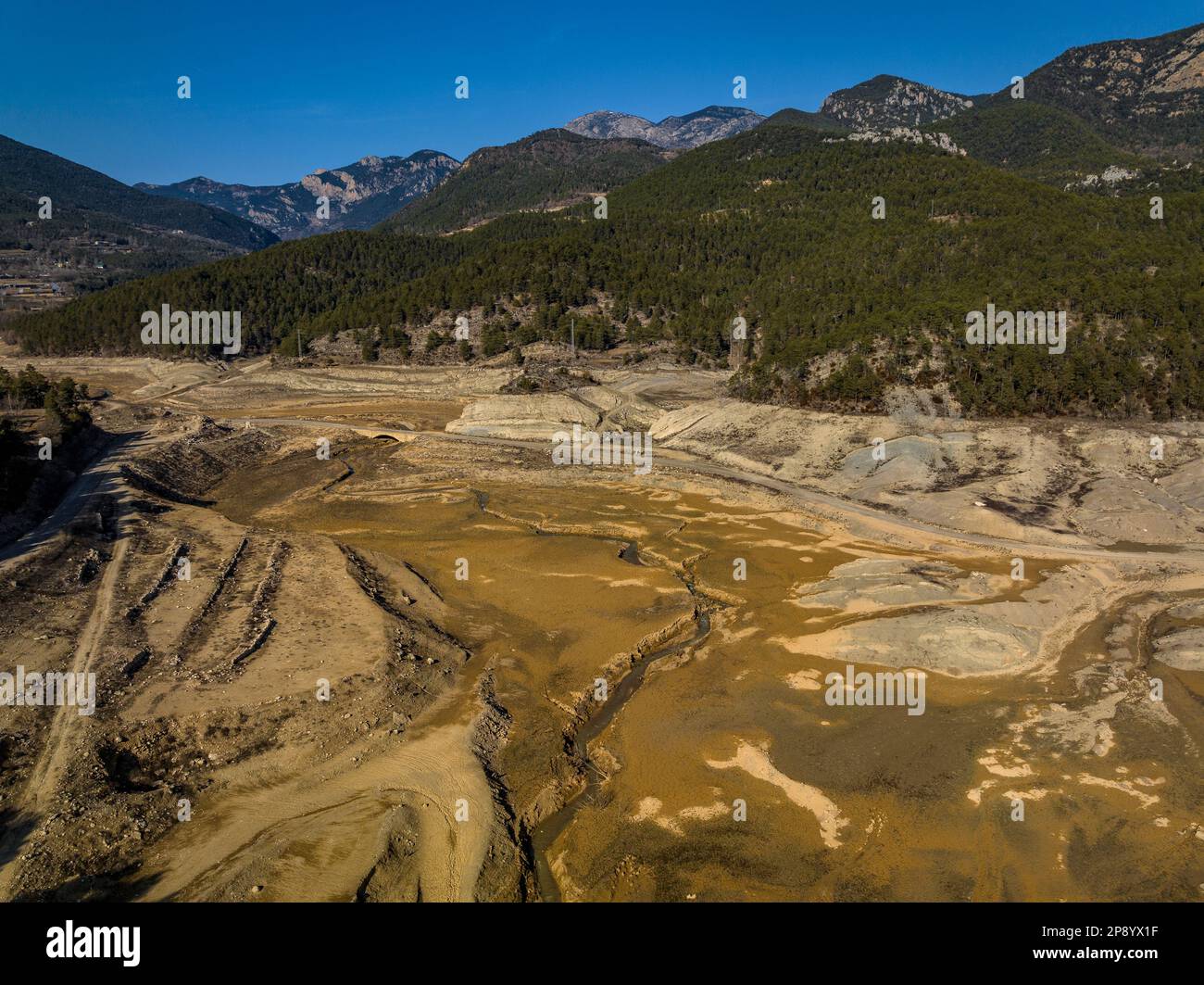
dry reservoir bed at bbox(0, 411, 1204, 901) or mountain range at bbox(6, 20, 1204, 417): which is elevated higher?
mountain range at bbox(6, 20, 1204, 417)

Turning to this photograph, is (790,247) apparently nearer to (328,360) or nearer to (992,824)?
(328,360)

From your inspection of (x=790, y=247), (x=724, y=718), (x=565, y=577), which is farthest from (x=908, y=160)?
(x=724, y=718)

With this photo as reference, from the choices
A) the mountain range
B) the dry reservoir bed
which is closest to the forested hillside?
the mountain range

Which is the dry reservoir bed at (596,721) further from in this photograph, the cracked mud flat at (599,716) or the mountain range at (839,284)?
the mountain range at (839,284)

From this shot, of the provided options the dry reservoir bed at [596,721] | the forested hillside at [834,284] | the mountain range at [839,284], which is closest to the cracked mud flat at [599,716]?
the dry reservoir bed at [596,721]

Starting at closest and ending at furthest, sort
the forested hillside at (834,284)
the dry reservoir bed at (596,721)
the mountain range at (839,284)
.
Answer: the dry reservoir bed at (596,721) → the forested hillside at (834,284) → the mountain range at (839,284)

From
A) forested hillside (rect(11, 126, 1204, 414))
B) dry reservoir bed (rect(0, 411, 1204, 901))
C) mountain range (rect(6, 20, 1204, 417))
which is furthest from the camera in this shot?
mountain range (rect(6, 20, 1204, 417))

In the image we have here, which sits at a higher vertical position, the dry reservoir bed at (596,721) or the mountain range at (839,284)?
the mountain range at (839,284)

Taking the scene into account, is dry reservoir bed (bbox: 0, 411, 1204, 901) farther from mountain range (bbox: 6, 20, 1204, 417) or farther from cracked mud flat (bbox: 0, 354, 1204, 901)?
mountain range (bbox: 6, 20, 1204, 417)
